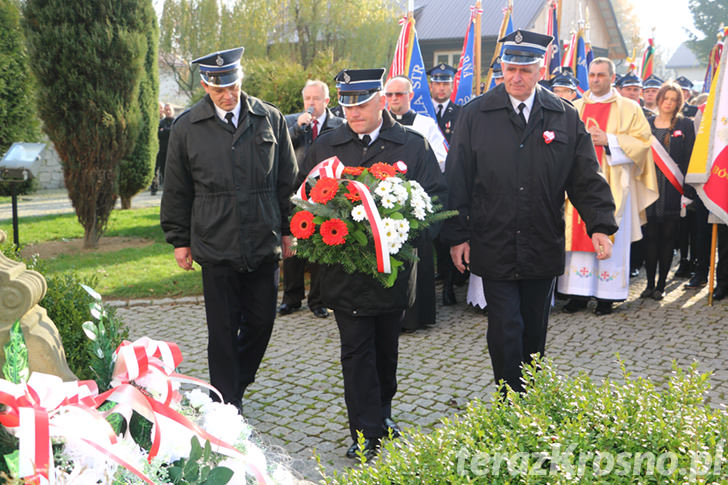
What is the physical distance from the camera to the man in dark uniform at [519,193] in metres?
4.19

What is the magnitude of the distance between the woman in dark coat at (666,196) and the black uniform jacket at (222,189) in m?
5.21

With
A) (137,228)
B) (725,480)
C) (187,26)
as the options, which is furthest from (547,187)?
(187,26)

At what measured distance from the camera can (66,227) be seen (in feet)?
41.3

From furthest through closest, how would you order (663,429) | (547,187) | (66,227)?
(66,227)
(547,187)
(663,429)

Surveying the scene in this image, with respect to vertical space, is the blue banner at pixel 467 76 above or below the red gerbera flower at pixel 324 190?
above

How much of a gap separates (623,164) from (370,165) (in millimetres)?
4098

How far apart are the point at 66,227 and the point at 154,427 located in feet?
38.2

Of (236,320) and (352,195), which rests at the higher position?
(352,195)

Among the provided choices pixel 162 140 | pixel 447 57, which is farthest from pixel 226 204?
pixel 447 57

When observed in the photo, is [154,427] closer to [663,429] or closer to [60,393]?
[60,393]

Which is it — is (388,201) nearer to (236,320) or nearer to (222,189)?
(222,189)

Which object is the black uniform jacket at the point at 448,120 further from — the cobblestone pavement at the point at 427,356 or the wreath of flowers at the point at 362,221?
the wreath of flowers at the point at 362,221

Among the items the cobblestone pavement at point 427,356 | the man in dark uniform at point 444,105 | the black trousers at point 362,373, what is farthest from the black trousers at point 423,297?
the black trousers at point 362,373

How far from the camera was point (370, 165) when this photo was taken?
4.11 metres
